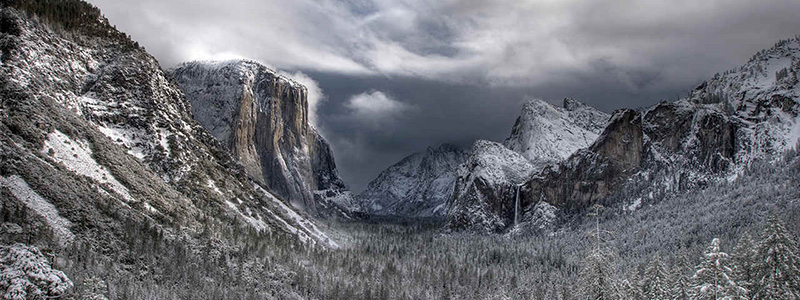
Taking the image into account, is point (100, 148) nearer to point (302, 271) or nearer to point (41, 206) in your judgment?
point (41, 206)

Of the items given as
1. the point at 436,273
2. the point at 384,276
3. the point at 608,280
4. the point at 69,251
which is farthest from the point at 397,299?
the point at 608,280

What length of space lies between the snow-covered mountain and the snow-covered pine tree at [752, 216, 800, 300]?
289ft

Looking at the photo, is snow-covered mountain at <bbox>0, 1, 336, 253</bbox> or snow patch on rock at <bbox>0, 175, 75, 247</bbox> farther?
snow-covered mountain at <bbox>0, 1, 336, 253</bbox>

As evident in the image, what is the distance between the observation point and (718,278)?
148 ft

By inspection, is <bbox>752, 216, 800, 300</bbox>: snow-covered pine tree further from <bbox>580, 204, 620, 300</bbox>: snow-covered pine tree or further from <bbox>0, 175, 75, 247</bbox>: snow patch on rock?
<bbox>0, 175, 75, 247</bbox>: snow patch on rock

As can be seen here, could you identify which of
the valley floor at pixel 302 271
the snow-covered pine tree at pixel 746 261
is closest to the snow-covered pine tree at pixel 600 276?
the valley floor at pixel 302 271

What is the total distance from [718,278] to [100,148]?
4536 inches

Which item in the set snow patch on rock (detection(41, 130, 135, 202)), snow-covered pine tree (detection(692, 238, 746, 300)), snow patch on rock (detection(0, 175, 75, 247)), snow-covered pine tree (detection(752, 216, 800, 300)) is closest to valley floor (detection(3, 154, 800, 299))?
snow patch on rock (detection(0, 175, 75, 247))

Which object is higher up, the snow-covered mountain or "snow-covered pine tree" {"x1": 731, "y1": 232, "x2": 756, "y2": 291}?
the snow-covered mountain

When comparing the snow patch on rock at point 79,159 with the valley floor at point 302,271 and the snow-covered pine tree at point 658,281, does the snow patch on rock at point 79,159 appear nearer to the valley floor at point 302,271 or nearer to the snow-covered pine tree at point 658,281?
the valley floor at point 302,271

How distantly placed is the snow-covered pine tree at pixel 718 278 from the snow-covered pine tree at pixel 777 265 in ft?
30.2

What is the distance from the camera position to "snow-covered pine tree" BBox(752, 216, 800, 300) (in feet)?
170

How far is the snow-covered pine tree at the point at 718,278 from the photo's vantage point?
44219mm

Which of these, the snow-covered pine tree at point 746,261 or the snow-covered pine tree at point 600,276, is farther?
the snow-covered pine tree at point 746,261
